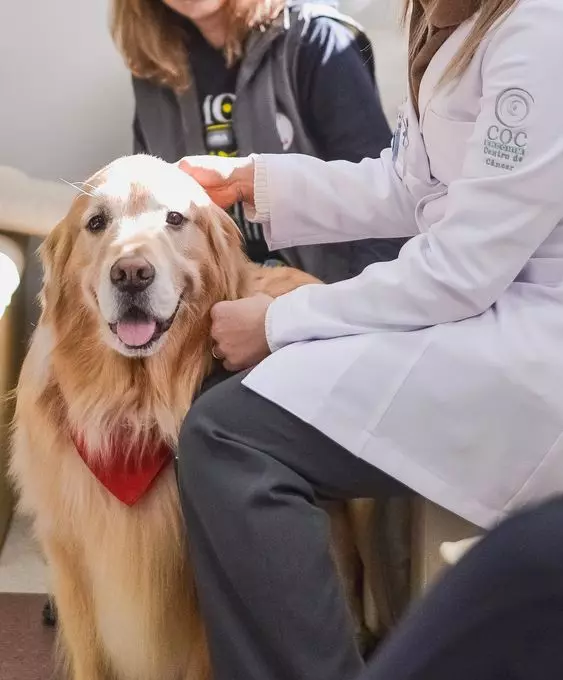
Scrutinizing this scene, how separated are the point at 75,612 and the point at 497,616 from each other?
1015mm

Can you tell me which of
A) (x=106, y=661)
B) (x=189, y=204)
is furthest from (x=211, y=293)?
(x=106, y=661)

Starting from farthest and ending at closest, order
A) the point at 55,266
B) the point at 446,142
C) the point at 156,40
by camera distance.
→ the point at 156,40 < the point at 55,266 < the point at 446,142

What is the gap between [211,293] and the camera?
4.03 ft

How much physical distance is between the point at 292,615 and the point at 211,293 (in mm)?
497

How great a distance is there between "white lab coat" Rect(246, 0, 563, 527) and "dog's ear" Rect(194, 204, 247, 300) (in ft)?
0.73

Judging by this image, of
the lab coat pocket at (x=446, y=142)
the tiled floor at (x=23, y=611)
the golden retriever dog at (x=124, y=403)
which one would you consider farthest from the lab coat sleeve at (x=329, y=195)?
the tiled floor at (x=23, y=611)

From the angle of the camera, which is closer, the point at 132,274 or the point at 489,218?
the point at 489,218

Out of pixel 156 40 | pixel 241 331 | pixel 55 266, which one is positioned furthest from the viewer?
pixel 156 40

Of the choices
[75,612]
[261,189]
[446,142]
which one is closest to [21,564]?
[75,612]

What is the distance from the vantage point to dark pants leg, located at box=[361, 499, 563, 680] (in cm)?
39

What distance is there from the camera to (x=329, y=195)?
4.27 feet

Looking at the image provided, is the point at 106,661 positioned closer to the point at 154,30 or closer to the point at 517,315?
the point at 517,315

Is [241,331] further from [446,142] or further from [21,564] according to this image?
[21,564]

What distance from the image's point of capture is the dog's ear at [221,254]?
4.06 ft
